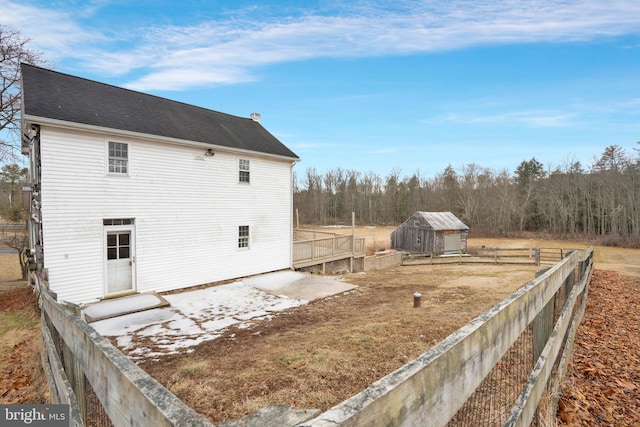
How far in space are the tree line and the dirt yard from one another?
37.8 meters

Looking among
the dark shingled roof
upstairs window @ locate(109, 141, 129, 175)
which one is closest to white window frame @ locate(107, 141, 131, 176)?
upstairs window @ locate(109, 141, 129, 175)

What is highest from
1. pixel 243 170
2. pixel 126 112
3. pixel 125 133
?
pixel 126 112

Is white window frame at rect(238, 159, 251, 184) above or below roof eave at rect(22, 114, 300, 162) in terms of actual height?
below

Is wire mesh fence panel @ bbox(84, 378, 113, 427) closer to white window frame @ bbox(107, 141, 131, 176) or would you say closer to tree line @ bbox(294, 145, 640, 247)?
white window frame @ bbox(107, 141, 131, 176)

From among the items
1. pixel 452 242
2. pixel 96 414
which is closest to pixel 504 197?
pixel 452 242

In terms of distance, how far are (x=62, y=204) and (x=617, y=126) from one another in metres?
60.5

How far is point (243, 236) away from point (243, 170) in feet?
Result: 9.36

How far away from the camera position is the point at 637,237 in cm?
3288

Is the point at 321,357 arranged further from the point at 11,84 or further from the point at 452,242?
the point at 452,242

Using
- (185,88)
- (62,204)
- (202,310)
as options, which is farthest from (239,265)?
(185,88)

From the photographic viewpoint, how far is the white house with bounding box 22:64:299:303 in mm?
8883

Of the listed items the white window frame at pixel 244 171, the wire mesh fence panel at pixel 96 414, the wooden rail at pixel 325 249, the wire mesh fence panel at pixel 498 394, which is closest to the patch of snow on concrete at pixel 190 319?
the wire mesh fence panel at pixel 96 414

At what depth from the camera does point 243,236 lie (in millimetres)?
13477

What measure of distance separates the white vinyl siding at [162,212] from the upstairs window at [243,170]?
10.5 inches
